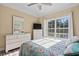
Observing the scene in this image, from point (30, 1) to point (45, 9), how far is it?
27cm

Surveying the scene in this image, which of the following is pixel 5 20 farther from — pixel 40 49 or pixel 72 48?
pixel 72 48

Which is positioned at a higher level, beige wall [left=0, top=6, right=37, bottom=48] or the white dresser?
beige wall [left=0, top=6, right=37, bottom=48]

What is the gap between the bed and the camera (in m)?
1.66

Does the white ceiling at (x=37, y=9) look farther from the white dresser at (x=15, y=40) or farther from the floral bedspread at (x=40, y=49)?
the floral bedspread at (x=40, y=49)

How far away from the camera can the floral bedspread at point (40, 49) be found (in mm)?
1656

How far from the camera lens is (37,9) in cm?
178

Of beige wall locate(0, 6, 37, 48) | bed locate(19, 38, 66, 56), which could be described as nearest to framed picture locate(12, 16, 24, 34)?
beige wall locate(0, 6, 37, 48)

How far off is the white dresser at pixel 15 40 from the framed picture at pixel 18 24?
2.9 inches

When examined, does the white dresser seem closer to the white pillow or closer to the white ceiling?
the white ceiling

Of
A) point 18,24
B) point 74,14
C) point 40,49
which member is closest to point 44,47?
point 40,49

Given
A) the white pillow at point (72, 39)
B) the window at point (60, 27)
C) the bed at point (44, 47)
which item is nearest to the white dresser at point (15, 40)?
the bed at point (44, 47)

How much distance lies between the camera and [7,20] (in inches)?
66.9

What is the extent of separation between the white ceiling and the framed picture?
15cm

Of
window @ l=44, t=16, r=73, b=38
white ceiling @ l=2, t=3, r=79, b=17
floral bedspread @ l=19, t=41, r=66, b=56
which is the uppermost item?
white ceiling @ l=2, t=3, r=79, b=17
